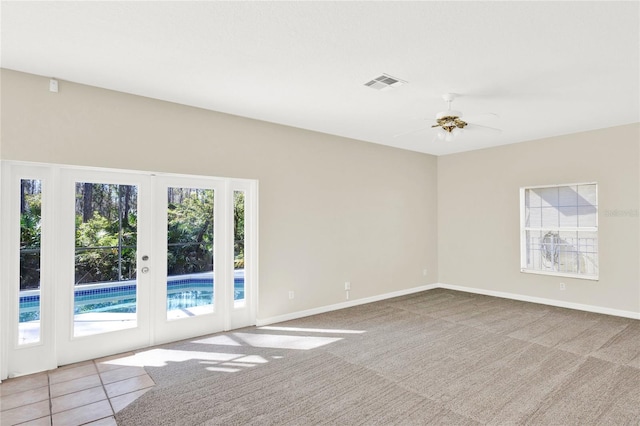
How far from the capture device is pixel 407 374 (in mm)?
3232

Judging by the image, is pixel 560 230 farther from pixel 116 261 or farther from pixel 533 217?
pixel 116 261

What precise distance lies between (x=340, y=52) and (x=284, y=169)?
237 centimetres

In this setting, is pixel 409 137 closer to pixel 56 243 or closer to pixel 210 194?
pixel 210 194

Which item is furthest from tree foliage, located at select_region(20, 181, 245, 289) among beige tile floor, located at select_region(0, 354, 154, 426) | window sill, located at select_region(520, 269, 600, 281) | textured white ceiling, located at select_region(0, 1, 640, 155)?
window sill, located at select_region(520, 269, 600, 281)

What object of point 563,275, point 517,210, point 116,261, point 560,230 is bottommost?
point 563,275

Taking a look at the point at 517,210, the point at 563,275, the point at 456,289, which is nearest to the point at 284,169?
the point at 517,210

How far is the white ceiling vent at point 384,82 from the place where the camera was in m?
3.33

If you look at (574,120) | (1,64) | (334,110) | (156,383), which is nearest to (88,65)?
(1,64)

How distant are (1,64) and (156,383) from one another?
3086 millimetres

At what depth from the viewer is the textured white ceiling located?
228 cm

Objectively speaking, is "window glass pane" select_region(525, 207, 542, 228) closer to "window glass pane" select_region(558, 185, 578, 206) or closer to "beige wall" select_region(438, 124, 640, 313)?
"beige wall" select_region(438, 124, 640, 313)

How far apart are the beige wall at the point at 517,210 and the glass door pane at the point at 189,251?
4807mm

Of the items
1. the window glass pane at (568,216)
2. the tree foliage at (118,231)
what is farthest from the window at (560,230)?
the tree foliage at (118,231)

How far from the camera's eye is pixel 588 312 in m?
5.22
